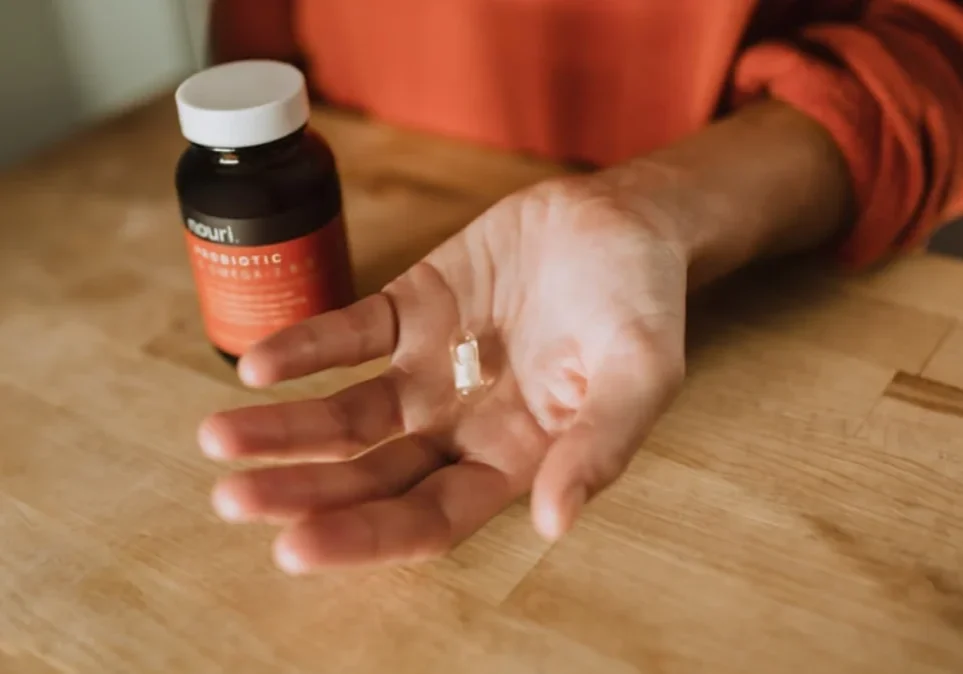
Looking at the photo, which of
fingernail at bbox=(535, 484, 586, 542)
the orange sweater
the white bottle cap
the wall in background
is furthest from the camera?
the wall in background

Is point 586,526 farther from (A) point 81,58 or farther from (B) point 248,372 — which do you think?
(A) point 81,58

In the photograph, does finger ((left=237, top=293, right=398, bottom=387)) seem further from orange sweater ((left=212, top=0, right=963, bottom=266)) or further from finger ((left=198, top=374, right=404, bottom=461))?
orange sweater ((left=212, top=0, right=963, bottom=266))

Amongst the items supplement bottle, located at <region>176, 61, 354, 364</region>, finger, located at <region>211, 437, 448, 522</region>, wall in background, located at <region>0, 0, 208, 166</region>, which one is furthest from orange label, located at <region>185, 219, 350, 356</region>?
wall in background, located at <region>0, 0, 208, 166</region>

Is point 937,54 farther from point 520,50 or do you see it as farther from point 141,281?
point 141,281

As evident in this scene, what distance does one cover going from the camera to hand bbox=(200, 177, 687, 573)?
365mm

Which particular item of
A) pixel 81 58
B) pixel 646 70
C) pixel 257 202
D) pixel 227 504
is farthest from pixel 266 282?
pixel 81 58

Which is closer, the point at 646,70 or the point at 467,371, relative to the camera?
the point at 467,371

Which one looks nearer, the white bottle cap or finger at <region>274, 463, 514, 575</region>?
finger at <region>274, 463, 514, 575</region>

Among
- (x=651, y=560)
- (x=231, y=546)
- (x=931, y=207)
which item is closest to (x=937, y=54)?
(x=931, y=207)

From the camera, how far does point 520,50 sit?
0.66 meters

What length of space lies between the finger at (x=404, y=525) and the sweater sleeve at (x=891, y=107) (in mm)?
280

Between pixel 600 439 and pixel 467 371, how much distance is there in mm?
108

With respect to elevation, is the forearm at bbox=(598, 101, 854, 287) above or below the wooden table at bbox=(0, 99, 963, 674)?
above

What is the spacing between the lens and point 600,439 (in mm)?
363
